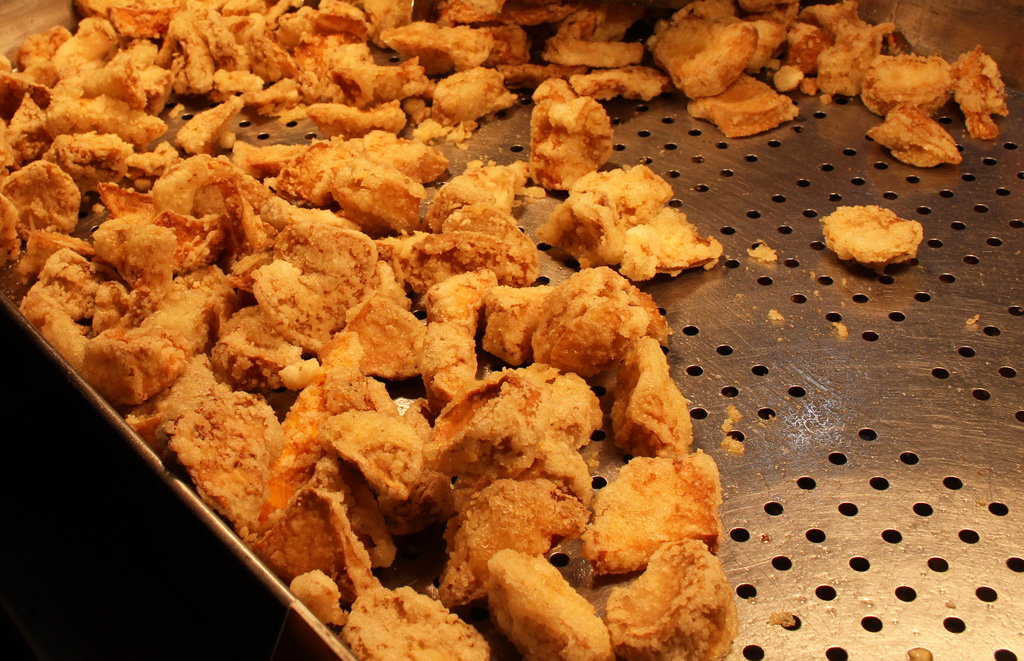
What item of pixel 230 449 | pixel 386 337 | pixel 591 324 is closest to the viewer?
pixel 230 449

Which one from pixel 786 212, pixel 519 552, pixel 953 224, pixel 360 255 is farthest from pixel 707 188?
pixel 519 552

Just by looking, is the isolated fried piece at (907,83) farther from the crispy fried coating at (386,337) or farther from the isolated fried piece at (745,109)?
the crispy fried coating at (386,337)

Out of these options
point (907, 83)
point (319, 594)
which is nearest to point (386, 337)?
point (319, 594)

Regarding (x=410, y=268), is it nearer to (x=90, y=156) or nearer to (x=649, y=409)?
(x=649, y=409)

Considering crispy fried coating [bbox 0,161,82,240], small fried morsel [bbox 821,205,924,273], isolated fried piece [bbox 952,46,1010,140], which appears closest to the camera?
small fried morsel [bbox 821,205,924,273]

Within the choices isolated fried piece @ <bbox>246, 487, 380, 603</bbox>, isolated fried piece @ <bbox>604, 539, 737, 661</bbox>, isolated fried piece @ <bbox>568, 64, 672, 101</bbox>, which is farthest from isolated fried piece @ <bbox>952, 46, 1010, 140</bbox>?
isolated fried piece @ <bbox>246, 487, 380, 603</bbox>

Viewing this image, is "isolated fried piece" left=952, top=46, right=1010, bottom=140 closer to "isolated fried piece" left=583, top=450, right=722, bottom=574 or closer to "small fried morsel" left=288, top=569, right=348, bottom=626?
"isolated fried piece" left=583, top=450, right=722, bottom=574
